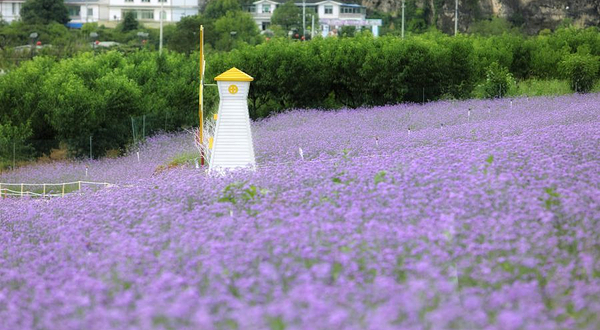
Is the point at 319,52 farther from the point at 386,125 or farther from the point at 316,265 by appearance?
the point at 316,265

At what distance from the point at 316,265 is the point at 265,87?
3558 cm

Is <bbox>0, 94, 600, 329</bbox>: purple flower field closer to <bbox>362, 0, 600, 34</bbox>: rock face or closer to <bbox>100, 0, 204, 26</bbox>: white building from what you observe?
<bbox>362, 0, 600, 34</bbox>: rock face

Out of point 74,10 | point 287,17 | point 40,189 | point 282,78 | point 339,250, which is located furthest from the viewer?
point 74,10

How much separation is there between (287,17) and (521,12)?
2703 centimetres

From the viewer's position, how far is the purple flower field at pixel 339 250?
5.95 metres

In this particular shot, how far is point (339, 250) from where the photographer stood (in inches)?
292

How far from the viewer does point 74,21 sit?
135 m

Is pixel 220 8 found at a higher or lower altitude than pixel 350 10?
lower

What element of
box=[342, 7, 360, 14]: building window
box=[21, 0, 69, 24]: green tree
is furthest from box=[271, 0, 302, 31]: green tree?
box=[21, 0, 69, 24]: green tree

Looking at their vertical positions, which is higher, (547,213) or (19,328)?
(547,213)

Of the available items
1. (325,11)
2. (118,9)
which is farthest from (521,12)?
(118,9)

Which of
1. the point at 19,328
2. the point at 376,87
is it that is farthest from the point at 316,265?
the point at 376,87

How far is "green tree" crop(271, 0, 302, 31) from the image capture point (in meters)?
108

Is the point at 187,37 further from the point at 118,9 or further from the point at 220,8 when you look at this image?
the point at 118,9
